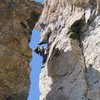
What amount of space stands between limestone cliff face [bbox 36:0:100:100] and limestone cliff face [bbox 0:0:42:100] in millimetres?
4687

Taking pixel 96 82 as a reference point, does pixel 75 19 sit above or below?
above

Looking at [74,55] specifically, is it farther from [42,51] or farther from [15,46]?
[15,46]

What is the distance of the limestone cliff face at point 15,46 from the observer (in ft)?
66.5

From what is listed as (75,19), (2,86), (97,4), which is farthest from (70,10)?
(2,86)

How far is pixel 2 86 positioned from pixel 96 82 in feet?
22.3

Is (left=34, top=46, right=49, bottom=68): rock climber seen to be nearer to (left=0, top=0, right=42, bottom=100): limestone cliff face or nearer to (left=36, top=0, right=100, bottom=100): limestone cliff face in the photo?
(left=36, top=0, right=100, bottom=100): limestone cliff face

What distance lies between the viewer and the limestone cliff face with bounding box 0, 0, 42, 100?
20.3m

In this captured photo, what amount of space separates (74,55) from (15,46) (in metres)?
6.90

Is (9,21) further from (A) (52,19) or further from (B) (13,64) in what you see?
(A) (52,19)

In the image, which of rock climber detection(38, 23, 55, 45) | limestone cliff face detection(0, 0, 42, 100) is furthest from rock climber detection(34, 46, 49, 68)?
limestone cliff face detection(0, 0, 42, 100)

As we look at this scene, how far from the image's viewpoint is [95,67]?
82.3 feet

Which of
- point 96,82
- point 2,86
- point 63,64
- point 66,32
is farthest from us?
point 66,32

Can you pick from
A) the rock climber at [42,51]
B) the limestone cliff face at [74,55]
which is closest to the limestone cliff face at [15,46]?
the limestone cliff face at [74,55]

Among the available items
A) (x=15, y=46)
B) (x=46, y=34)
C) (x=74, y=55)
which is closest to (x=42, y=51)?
(x=46, y=34)
